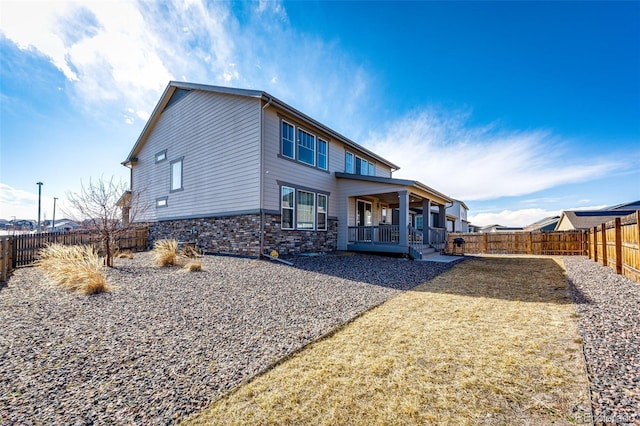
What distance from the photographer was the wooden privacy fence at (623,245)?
5929mm

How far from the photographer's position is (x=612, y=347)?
289 centimetres

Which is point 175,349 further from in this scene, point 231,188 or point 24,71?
point 24,71

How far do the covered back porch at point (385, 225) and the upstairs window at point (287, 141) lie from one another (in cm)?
294

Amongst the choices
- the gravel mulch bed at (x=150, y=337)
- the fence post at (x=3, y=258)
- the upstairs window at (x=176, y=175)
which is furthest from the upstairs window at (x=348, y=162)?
the fence post at (x=3, y=258)

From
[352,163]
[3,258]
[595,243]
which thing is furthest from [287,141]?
[595,243]

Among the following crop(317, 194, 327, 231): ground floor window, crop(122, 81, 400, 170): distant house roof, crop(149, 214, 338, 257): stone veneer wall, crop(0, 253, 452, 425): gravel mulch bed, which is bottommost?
crop(0, 253, 452, 425): gravel mulch bed

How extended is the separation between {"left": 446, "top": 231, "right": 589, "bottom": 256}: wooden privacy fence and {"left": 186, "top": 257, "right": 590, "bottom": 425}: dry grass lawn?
39.3ft

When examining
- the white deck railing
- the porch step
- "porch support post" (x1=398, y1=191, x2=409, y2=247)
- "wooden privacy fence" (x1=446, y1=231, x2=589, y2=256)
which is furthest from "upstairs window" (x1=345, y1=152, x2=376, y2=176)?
"wooden privacy fence" (x1=446, y1=231, x2=589, y2=256)

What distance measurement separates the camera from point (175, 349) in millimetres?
2951

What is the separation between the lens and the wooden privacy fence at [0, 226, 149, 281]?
6.39 metres

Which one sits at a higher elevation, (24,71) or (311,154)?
(24,71)

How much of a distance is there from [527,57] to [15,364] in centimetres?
1404

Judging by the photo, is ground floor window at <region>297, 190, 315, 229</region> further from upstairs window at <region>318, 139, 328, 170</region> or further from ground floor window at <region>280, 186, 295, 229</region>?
upstairs window at <region>318, 139, 328, 170</region>

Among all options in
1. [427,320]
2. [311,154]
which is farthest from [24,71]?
[427,320]
